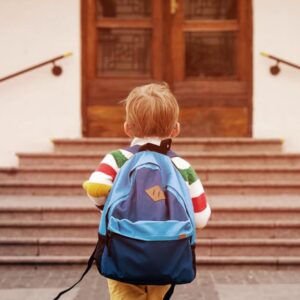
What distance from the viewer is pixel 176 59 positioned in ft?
28.3

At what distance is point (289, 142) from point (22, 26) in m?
3.62

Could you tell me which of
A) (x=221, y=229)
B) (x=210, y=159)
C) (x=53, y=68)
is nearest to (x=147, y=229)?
(x=221, y=229)

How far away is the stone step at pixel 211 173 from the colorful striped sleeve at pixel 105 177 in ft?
14.8

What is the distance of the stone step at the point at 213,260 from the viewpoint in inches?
237

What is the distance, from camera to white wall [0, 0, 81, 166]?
835 centimetres

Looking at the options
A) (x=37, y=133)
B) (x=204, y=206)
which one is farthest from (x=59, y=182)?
(x=204, y=206)

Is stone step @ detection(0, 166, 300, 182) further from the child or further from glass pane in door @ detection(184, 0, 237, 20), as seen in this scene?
the child

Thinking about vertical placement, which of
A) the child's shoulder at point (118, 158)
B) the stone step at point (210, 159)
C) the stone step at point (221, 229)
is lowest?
the stone step at point (221, 229)

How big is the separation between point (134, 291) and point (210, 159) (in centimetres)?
486

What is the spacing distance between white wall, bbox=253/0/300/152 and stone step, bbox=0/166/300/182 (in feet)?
2.83

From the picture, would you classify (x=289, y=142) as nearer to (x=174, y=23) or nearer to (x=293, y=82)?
(x=293, y=82)

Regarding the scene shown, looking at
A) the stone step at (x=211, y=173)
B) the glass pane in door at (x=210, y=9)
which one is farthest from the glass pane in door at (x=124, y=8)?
the stone step at (x=211, y=173)

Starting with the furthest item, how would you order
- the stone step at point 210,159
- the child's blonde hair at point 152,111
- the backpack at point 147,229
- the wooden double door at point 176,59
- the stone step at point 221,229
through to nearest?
1. the wooden double door at point 176,59
2. the stone step at point 210,159
3. the stone step at point 221,229
4. the child's blonde hair at point 152,111
5. the backpack at point 147,229

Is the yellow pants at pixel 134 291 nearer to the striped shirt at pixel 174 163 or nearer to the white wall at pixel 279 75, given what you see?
the striped shirt at pixel 174 163
